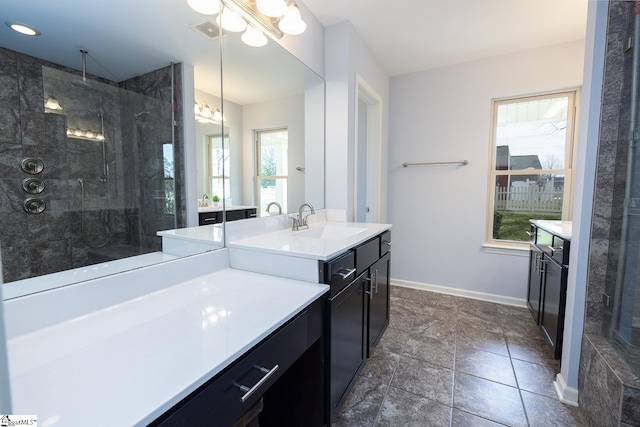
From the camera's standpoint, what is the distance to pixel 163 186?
125 cm

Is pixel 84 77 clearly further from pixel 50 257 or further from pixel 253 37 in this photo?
pixel 253 37

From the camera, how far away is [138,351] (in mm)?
694

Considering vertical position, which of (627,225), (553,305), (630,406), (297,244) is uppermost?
(627,225)

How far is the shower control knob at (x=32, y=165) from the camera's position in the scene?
815mm

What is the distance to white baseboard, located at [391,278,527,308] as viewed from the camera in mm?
2795

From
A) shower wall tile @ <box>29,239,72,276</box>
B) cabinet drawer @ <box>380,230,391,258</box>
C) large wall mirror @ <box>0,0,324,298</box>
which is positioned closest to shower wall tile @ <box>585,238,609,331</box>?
cabinet drawer @ <box>380,230,391,258</box>

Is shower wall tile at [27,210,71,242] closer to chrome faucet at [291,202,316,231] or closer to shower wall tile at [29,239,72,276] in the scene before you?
shower wall tile at [29,239,72,276]

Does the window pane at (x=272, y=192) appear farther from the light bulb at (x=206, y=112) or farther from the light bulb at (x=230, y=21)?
the light bulb at (x=230, y=21)

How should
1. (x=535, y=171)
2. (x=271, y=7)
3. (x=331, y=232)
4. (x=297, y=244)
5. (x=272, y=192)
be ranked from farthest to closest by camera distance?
(x=535, y=171) → (x=331, y=232) → (x=272, y=192) → (x=271, y=7) → (x=297, y=244)

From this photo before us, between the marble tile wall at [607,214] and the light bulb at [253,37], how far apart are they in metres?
1.81

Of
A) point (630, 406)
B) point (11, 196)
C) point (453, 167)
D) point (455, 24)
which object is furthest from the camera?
point (453, 167)

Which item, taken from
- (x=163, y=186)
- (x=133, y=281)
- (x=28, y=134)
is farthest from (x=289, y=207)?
(x=28, y=134)

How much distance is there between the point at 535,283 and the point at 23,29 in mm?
3268

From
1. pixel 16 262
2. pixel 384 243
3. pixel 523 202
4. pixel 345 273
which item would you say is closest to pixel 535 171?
pixel 523 202
